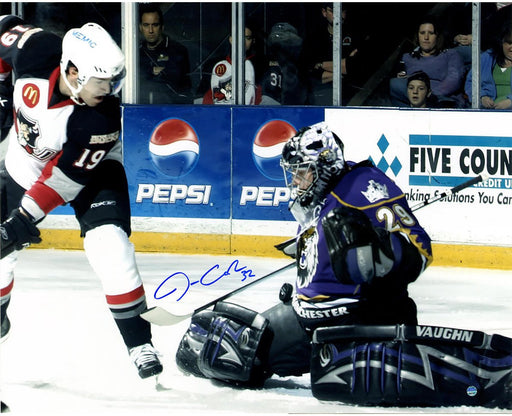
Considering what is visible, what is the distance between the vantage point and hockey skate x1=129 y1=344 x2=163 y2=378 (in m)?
3.88

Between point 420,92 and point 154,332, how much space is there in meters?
2.81

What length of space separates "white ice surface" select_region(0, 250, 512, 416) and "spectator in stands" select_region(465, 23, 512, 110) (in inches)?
39.9

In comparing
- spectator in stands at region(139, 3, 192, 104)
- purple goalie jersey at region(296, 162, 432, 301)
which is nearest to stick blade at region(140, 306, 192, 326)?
purple goalie jersey at region(296, 162, 432, 301)

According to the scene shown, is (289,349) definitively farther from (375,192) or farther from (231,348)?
(375,192)

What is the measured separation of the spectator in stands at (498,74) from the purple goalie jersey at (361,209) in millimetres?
3133

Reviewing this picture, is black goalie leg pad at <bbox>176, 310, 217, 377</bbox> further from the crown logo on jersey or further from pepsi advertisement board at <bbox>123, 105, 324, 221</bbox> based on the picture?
pepsi advertisement board at <bbox>123, 105, 324, 221</bbox>

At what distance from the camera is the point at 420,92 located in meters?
6.92

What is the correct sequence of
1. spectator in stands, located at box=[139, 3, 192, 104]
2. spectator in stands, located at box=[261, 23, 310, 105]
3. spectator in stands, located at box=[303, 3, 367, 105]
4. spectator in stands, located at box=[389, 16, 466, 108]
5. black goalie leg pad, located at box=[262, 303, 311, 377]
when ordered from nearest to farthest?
black goalie leg pad, located at box=[262, 303, 311, 377]
spectator in stands, located at box=[389, 16, 466, 108]
spectator in stands, located at box=[303, 3, 367, 105]
spectator in stands, located at box=[261, 23, 310, 105]
spectator in stands, located at box=[139, 3, 192, 104]

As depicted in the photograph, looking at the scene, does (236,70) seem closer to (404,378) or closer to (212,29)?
(212,29)

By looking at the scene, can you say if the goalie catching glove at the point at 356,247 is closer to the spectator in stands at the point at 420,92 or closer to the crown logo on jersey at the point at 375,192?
the crown logo on jersey at the point at 375,192

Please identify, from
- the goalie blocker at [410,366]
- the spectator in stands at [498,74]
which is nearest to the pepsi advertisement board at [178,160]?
the spectator in stands at [498,74]
